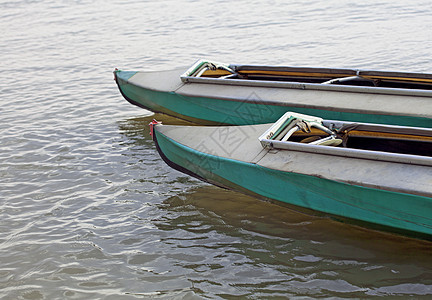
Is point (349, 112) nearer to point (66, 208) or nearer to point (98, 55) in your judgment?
point (66, 208)

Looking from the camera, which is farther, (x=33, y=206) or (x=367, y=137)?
(x=33, y=206)

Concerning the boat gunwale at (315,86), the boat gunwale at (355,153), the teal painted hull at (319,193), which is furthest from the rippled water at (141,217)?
the boat gunwale at (315,86)

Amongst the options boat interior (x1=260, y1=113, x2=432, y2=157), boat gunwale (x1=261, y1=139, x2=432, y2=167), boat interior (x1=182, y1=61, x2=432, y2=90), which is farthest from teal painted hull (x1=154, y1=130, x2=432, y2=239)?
boat interior (x1=182, y1=61, x2=432, y2=90)

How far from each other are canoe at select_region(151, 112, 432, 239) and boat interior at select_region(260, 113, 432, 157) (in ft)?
0.04

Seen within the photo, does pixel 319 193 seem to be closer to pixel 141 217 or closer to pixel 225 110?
pixel 141 217

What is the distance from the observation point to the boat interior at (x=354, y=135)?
5973mm

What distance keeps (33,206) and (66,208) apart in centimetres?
47

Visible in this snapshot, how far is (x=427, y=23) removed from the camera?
1599cm

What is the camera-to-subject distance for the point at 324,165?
18.1 feet

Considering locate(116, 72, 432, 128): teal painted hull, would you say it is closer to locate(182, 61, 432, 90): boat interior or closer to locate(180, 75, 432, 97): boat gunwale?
locate(180, 75, 432, 97): boat gunwale

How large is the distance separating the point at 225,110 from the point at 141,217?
96.1 inches

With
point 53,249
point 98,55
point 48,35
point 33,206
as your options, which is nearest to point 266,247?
point 53,249

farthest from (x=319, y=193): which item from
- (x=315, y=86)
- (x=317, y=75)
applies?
(x=317, y=75)

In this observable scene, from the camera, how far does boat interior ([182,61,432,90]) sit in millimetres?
7910
